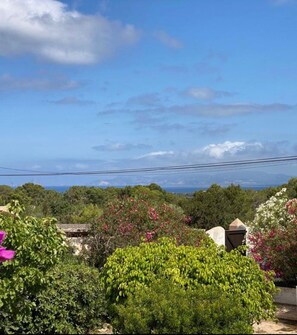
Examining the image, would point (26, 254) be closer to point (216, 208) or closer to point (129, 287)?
point (129, 287)

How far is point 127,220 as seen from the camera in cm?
1506

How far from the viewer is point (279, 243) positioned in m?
13.8

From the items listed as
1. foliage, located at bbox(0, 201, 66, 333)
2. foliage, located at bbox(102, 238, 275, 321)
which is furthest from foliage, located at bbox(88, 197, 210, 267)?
foliage, located at bbox(0, 201, 66, 333)

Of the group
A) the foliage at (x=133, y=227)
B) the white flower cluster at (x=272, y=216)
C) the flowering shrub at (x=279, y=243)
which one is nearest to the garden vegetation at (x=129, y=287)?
the foliage at (x=133, y=227)

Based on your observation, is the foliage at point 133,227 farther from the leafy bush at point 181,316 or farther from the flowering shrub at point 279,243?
the leafy bush at point 181,316

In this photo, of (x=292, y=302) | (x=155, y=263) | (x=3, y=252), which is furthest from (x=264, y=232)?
(x=3, y=252)

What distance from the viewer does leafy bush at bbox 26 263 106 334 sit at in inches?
356

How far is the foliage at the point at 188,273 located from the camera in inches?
309

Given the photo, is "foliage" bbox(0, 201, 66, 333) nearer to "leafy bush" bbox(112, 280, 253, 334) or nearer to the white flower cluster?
"leafy bush" bbox(112, 280, 253, 334)

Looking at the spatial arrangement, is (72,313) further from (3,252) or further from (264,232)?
(264,232)

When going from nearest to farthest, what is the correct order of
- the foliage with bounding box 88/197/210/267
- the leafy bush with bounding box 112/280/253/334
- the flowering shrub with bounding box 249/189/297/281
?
the leafy bush with bounding box 112/280/253/334, the flowering shrub with bounding box 249/189/297/281, the foliage with bounding box 88/197/210/267

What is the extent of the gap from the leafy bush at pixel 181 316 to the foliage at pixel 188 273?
3.53 ft

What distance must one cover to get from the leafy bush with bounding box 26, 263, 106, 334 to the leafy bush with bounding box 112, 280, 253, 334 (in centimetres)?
285

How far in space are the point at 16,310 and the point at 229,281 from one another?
3.25 meters
